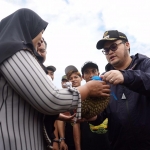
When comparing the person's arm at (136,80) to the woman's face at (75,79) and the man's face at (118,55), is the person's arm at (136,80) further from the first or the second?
the woman's face at (75,79)

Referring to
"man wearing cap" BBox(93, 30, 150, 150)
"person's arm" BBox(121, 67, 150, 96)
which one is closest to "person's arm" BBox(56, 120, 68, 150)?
"man wearing cap" BBox(93, 30, 150, 150)

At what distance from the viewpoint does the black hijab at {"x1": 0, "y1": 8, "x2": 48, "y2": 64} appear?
1358 millimetres

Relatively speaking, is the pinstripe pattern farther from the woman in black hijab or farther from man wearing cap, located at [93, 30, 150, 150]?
man wearing cap, located at [93, 30, 150, 150]

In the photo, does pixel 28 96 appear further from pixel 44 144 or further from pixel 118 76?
pixel 118 76

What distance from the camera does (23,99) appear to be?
145 centimetres

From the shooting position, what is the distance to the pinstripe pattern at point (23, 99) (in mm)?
1342

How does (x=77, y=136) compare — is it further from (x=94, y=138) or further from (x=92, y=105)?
(x=92, y=105)

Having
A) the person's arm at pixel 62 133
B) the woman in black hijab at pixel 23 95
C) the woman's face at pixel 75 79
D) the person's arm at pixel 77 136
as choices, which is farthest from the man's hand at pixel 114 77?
the woman's face at pixel 75 79

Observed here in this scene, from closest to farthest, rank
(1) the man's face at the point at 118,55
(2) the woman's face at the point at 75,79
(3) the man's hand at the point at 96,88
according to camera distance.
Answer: (3) the man's hand at the point at 96,88, (1) the man's face at the point at 118,55, (2) the woman's face at the point at 75,79

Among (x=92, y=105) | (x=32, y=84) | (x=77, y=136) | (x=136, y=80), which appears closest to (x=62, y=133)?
(x=77, y=136)

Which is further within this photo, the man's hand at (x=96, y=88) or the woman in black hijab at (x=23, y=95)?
the man's hand at (x=96, y=88)

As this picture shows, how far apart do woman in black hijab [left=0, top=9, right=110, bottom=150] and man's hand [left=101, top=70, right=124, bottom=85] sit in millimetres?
427

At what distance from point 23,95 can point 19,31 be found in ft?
1.72

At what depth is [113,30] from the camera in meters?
3.05
